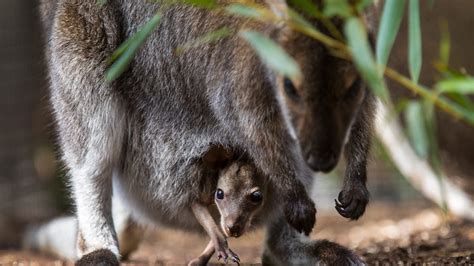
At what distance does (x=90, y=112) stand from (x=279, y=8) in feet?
5.11

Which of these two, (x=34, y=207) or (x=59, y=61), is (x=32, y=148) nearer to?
(x=34, y=207)

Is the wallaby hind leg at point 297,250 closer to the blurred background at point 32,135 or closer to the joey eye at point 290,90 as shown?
the joey eye at point 290,90

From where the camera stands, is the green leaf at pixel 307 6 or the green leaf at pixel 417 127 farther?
the green leaf at pixel 307 6

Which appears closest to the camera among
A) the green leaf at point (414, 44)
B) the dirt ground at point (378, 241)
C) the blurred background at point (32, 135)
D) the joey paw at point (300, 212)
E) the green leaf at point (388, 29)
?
the green leaf at point (388, 29)

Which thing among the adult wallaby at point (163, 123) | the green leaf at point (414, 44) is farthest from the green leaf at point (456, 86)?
the adult wallaby at point (163, 123)

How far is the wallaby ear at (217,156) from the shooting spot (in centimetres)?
446

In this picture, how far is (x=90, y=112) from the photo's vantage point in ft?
15.3

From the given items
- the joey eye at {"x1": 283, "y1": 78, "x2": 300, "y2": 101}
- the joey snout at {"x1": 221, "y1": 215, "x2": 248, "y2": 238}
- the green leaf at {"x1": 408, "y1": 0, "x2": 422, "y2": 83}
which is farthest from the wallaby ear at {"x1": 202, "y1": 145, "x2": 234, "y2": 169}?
the green leaf at {"x1": 408, "y1": 0, "x2": 422, "y2": 83}

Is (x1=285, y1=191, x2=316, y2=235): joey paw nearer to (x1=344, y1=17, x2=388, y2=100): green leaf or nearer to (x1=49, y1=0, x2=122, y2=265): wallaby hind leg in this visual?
(x1=49, y1=0, x2=122, y2=265): wallaby hind leg

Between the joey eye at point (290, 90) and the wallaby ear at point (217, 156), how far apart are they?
109 cm

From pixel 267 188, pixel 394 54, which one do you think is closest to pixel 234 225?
pixel 267 188

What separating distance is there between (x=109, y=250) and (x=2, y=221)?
2.83 m

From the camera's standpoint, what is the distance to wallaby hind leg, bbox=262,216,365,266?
450 centimetres

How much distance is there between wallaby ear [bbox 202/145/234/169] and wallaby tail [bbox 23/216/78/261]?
5.52 feet
